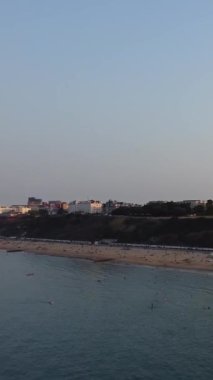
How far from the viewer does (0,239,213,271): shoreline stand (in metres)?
66.2

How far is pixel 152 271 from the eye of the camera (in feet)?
206

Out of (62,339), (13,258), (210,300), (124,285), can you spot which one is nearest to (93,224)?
(13,258)

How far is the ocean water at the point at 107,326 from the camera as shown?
88.4 feet

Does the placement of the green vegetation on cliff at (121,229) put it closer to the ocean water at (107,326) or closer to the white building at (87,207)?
the ocean water at (107,326)

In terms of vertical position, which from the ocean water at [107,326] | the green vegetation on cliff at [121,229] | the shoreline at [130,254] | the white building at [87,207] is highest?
the white building at [87,207]

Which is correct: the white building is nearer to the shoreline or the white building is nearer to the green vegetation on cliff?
the green vegetation on cliff

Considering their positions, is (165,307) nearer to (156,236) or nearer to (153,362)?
(153,362)

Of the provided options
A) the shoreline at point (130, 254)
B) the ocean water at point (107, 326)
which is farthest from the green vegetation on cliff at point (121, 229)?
the ocean water at point (107, 326)

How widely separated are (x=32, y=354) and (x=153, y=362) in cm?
632

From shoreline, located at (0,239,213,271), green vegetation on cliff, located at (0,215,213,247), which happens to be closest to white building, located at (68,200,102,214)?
green vegetation on cliff, located at (0,215,213,247)

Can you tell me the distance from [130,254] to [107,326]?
4269cm

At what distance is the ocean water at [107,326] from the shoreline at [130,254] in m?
5.69

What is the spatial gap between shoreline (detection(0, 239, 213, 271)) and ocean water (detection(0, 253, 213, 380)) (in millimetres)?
5691

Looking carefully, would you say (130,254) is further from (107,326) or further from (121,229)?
(107,326)
